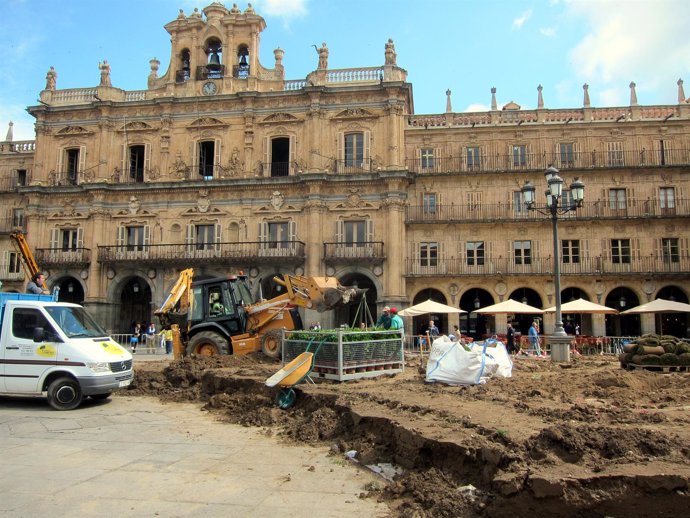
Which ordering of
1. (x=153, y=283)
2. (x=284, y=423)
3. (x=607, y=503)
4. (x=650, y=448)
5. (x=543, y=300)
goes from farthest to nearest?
1. (x=153, y=283)
2. (x=543, y=300)
3. (x=284, y=423)
4. (x=650, y=448)
5. (x=607, y=503)

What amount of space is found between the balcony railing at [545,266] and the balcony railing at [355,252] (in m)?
1.90

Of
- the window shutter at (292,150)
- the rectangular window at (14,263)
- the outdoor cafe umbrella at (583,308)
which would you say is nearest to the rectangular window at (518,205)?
the outdoor cafe umbrella at (583,308)

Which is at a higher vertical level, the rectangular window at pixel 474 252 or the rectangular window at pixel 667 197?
the rectangular window at pixel 667 197

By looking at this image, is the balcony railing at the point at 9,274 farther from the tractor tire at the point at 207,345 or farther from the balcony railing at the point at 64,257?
the tractor tire at the point at 207,345

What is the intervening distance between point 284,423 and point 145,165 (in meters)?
27.6

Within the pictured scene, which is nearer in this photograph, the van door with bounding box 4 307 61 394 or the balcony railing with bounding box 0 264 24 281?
the van door with bounding box 4 307 61 394

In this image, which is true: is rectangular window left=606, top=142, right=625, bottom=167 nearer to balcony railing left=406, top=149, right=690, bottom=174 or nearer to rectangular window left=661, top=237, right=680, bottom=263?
balcony railing left=406, top=149, right=690, bottom=174

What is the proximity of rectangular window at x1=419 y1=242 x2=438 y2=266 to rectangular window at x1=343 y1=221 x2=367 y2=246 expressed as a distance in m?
3.25

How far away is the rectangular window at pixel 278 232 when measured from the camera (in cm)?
3186

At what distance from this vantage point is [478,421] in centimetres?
736

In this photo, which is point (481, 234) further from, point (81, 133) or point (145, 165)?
point (81, 133)

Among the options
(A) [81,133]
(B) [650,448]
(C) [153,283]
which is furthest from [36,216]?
(B) [650,448]

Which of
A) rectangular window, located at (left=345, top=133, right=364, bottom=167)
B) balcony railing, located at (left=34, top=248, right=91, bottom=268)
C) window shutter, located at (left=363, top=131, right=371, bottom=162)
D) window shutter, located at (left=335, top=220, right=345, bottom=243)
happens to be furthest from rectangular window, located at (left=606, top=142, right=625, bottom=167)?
balcony railing, located at (left=34, top=248, right=91, bottom=268)

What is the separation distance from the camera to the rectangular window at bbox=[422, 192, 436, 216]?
31844mm
